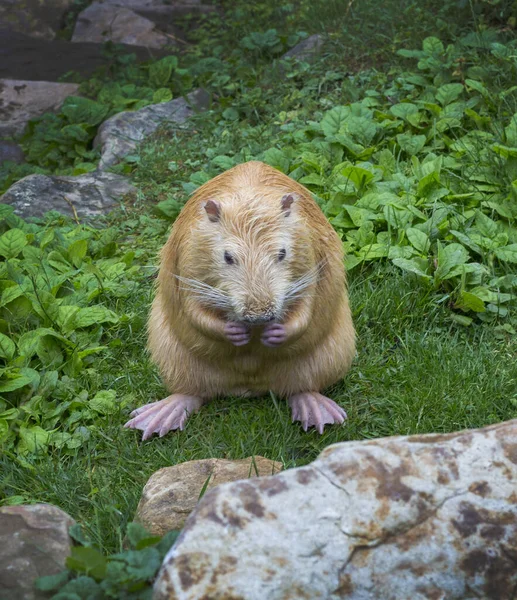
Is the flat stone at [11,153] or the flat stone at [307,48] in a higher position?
the flat stone at [307,48]

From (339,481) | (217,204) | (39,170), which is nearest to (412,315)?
(217,204)

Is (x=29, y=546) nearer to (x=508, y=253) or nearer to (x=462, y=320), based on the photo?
(x=462, y=320)

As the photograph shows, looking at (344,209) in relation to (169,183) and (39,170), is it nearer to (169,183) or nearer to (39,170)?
(169,183)

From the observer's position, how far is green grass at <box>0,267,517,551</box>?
11.4 feet

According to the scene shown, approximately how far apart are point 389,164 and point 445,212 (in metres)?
0.73

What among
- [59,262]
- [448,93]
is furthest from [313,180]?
[59,262]

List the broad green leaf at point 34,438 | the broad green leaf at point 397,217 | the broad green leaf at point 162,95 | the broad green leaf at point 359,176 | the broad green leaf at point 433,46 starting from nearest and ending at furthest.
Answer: the broad green leaf at point 34,438 → the broad green leaf at point 397,217 → the broad green leaf at point 359,176 → the broad green leaf at point 433,46 → the broad green leaf at point 162,95

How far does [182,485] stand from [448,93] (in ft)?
12.1

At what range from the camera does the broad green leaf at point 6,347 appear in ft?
13.2

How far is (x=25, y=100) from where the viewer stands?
757 cm

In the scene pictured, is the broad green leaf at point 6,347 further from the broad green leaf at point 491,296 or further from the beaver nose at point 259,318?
the broad green leaf at point 491,296

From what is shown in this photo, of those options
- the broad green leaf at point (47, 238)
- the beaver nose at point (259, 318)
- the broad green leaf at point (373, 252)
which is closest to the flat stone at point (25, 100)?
the broad green leaf at point (47, 238)

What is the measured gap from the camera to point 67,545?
247 centimetres

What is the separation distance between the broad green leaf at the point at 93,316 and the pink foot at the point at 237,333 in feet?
3.79
